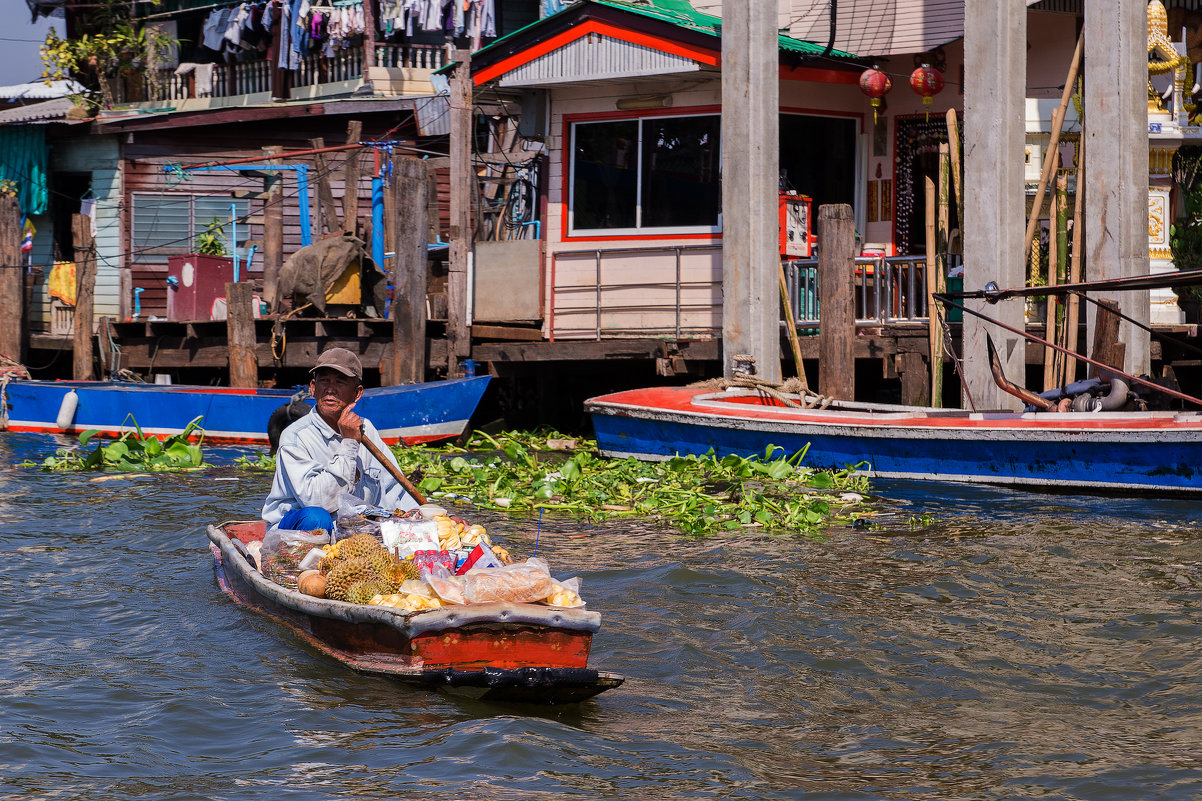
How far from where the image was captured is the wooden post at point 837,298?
1355 cm

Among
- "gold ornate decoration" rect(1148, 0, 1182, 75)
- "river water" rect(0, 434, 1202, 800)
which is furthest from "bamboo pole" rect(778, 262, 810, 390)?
"gold ornate decoration" rect(1148, 0, 1182, 75)

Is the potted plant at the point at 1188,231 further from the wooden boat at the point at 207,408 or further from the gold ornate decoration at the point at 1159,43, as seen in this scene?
the wooden boat at the point at 207,408

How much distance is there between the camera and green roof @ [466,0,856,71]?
50.4 ft

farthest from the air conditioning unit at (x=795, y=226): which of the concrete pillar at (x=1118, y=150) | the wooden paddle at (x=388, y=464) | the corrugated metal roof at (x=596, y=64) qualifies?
the wooden paddle at (x=388, y=464)

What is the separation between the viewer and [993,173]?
13148mm

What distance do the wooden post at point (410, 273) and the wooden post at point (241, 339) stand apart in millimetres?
2138

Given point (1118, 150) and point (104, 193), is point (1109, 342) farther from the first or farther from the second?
point (104, 193)

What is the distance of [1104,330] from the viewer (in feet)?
41.5

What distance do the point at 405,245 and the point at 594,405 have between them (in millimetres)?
3193

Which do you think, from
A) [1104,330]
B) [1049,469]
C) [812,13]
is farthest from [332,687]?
[812,13]

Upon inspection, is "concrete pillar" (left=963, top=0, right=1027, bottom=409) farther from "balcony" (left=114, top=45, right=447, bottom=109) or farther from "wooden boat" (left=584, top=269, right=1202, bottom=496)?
"balcony" (left=114, top=45, right=447, bottom=109)

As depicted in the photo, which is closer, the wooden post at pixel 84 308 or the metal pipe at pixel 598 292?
the metal pipe at pixel 598 292

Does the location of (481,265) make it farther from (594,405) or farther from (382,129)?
→ (382,129)

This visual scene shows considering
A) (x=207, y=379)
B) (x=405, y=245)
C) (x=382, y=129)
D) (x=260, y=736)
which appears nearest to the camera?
(x=260, y=736)
